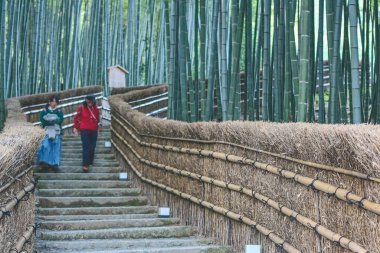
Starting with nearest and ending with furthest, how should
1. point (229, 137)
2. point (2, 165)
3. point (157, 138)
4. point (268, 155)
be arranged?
point (2, 165)
point (268, 155)
point (229, 137)
point (157, 138)

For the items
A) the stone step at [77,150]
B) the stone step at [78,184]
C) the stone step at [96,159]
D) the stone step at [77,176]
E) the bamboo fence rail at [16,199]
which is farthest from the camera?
the stone step at [77,150]

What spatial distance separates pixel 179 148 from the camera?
625 centimetres

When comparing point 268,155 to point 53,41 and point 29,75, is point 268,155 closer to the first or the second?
point 29,75

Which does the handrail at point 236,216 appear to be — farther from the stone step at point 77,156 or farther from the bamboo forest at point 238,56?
the stone step at point 77,156

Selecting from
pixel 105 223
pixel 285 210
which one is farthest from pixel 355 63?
pixel 105 223

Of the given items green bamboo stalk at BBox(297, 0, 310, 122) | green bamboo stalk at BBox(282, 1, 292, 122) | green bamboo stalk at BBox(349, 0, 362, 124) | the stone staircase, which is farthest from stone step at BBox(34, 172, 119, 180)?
green bamboo stalk at BBox(349, 0, 362, 124)

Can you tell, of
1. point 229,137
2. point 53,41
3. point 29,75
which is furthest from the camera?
point 53,41

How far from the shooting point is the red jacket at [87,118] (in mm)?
8562

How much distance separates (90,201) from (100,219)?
647 mm

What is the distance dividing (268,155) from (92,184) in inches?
137

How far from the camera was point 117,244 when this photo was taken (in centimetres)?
540

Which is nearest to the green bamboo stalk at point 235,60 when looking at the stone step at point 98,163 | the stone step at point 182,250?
the stone step at point 182,250

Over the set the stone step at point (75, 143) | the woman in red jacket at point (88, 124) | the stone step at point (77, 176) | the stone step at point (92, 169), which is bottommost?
the stone step at point (77, 176)

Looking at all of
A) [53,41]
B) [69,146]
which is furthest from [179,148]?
[53,41]
